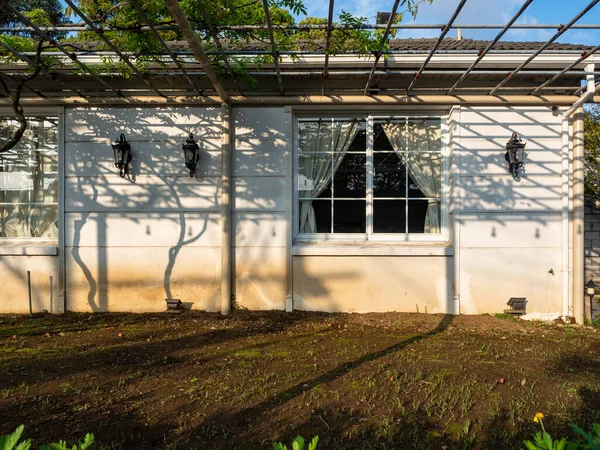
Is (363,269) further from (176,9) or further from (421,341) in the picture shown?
(176,9)

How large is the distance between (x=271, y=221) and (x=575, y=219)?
3755mm

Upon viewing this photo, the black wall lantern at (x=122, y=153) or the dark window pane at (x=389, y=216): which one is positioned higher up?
the black wall lantern at (x=122, y=153)

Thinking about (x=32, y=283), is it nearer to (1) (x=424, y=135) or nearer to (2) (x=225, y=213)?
(2) (x=225, y=213)

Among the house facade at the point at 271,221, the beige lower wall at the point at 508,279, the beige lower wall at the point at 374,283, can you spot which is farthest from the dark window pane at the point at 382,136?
the beige lower wall at the point at 508,279

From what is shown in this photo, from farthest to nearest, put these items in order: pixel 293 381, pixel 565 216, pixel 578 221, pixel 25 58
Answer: pixel 565 216, pixel 578 221, pixel 25 58, pixel 293 381

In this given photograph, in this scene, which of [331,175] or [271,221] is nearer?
[271,221]

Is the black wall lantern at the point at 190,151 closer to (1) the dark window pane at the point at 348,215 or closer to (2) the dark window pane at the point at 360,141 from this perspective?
(1) the dark window pane at the point at 348,215

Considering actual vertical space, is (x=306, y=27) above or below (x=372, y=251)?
above

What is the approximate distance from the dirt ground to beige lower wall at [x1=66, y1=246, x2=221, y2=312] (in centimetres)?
40

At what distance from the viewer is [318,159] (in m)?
5.52

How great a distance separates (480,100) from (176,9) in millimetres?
3778

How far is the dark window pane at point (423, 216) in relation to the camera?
18.0 ft

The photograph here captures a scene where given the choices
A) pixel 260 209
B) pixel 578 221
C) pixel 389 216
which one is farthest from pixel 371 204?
pixel 578 221

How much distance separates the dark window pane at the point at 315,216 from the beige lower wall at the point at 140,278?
1.20 metres
